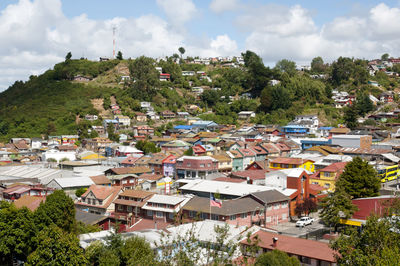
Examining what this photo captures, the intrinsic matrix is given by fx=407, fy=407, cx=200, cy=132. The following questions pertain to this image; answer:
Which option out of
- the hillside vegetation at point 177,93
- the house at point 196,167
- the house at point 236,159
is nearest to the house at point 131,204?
the house at point 196,167

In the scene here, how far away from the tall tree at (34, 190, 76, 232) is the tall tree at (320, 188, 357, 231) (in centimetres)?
1241

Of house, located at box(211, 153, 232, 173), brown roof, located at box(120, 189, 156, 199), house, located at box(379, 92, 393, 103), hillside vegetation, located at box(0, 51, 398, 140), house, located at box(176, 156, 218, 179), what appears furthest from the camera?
house, located at box(379, 92, 393, 103)

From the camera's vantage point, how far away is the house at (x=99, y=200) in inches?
981

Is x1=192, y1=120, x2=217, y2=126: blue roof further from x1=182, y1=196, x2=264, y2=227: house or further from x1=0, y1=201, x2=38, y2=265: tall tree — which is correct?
x1=0, y1=201, x2=38, y2=265: tall tree

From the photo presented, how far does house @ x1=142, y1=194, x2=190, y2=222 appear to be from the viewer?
2180 centimetres

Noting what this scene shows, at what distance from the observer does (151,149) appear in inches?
1761

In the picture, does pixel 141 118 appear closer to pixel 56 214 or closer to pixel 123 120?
pixel 123 120

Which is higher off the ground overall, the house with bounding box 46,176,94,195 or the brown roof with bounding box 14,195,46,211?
the house with bounding box 46,176,94,195

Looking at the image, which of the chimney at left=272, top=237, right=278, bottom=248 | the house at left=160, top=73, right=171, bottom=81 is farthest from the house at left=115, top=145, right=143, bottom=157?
the house at left=160, top=73, right=171, bottom=81

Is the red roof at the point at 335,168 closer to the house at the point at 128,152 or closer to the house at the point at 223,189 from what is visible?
the house at the point at 223,189

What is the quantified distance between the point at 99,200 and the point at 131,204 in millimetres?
3088

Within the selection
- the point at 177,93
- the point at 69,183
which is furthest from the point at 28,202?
the point at 177,93

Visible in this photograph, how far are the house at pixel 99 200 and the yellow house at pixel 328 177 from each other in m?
14.1

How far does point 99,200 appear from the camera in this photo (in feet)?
82.6
